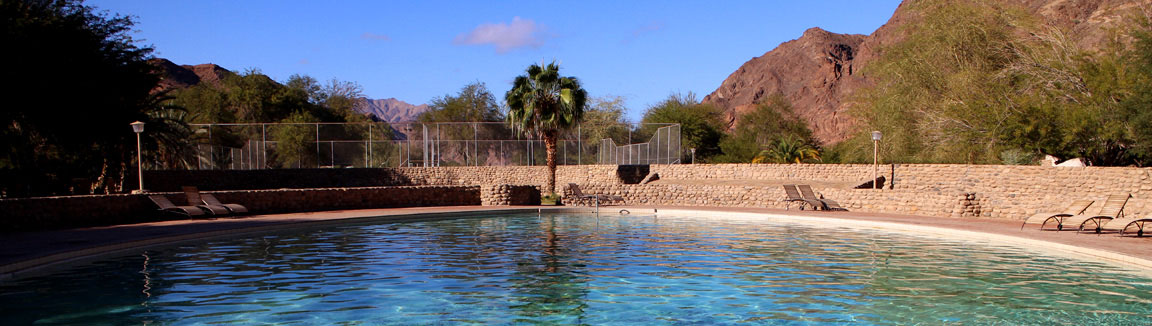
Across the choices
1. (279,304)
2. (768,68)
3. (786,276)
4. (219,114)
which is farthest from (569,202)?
(768,68)

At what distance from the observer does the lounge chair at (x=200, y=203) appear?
17.0m

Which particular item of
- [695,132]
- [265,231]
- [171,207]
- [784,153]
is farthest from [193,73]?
[265,231]

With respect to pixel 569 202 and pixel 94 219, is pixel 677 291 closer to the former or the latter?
pixel 94 219

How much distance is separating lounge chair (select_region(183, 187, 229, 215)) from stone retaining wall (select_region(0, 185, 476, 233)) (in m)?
0.31

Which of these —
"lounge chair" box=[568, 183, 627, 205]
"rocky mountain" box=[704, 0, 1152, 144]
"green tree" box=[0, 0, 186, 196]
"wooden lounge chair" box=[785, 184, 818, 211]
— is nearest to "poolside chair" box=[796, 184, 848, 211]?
"wooden lounge chair" box=[785, 184, 818, 211]

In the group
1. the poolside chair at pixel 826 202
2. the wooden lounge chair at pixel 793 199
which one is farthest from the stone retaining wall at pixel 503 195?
the poolside chair at pixel 826 202

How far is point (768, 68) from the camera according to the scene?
374 feet

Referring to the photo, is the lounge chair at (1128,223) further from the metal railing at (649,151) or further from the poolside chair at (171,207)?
the metal railing at (649,151)

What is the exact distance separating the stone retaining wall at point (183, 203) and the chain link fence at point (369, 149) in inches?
413

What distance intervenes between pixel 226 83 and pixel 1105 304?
64.1 metres

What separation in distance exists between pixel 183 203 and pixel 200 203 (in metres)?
0.88

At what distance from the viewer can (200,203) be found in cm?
1755

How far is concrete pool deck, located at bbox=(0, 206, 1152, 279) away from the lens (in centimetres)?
1036

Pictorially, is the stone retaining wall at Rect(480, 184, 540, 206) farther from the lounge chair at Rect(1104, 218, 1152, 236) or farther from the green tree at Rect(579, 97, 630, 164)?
the green tree at Rect(579, 97, 630, 164)
